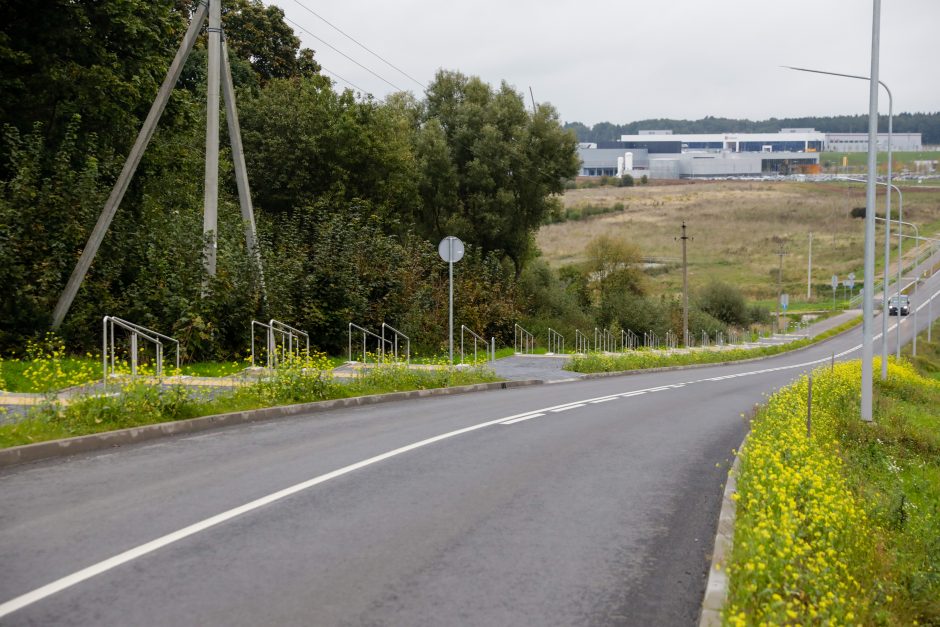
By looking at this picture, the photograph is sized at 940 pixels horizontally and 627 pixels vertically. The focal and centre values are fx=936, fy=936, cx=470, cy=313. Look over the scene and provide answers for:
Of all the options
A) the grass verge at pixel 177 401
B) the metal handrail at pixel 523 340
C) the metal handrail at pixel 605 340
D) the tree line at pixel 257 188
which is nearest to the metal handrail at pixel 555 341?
the tree line at pixel 257 188

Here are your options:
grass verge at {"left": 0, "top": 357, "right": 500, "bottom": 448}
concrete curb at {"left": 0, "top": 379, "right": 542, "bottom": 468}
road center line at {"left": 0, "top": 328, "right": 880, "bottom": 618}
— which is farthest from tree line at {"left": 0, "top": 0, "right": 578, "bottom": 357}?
road center line at {"left": 0, "top": 328, "right": 880, "bottom": 618}

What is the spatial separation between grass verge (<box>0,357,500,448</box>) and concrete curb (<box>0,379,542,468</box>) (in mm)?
192

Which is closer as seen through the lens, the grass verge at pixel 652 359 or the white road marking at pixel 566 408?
the white road marking at pixel 566 408

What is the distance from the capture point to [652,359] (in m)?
43.0

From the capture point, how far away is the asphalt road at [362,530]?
560 cm

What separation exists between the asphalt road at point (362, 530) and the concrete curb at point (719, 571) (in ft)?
0.55

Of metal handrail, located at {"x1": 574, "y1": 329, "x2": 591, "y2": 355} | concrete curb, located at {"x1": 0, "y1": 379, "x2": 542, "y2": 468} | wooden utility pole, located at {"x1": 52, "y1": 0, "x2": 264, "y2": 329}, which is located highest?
wooden utility pole, located at {"x1": 52, "y1": 0, "x2": 264, "y2": 329}

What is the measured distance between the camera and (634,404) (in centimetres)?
2006

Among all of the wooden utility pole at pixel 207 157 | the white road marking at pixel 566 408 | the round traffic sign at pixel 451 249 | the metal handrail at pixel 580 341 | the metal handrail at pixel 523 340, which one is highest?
the wooden utility pole at pixel 207 157

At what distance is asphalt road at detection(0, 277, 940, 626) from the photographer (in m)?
5.60

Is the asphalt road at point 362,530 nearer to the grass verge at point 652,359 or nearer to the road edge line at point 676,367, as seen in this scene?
the road edge line at point 676,367

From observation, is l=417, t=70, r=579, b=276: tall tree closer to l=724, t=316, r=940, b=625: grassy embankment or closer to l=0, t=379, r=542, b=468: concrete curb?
l=0, t=379, r=542, b=468: concrete curb

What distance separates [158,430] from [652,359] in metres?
33.4

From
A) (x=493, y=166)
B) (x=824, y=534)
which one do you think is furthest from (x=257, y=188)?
(x=824, y=534)
